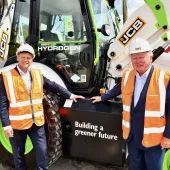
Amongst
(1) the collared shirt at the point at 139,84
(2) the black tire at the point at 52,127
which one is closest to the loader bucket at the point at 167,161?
(1) the collared shirt at the point at 139,84

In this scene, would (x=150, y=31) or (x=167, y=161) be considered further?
(x=150, y=31)

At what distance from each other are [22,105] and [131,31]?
144cm

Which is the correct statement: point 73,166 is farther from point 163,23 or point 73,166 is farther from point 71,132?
point 163,23

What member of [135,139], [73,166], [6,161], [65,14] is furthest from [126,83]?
[6,161]

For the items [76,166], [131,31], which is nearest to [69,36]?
[131,31]

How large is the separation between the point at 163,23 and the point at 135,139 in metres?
1.32

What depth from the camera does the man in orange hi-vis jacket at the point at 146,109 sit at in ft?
6.78

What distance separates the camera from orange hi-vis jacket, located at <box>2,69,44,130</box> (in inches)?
101

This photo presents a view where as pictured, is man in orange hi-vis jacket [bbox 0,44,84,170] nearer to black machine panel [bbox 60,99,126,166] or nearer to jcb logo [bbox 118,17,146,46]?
black machine panel [bbox 60,99,126,166]

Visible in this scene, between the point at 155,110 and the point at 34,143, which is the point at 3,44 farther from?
the point at 155,110

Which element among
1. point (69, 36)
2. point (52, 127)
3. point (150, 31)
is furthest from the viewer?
point (69, 36)

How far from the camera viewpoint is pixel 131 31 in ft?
9.61

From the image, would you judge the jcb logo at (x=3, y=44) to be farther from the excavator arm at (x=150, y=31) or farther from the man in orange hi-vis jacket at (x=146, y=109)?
the man in orange hi-vis jacket at (x=146, y=109)

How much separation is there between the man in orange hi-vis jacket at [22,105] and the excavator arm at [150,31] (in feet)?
3.30
